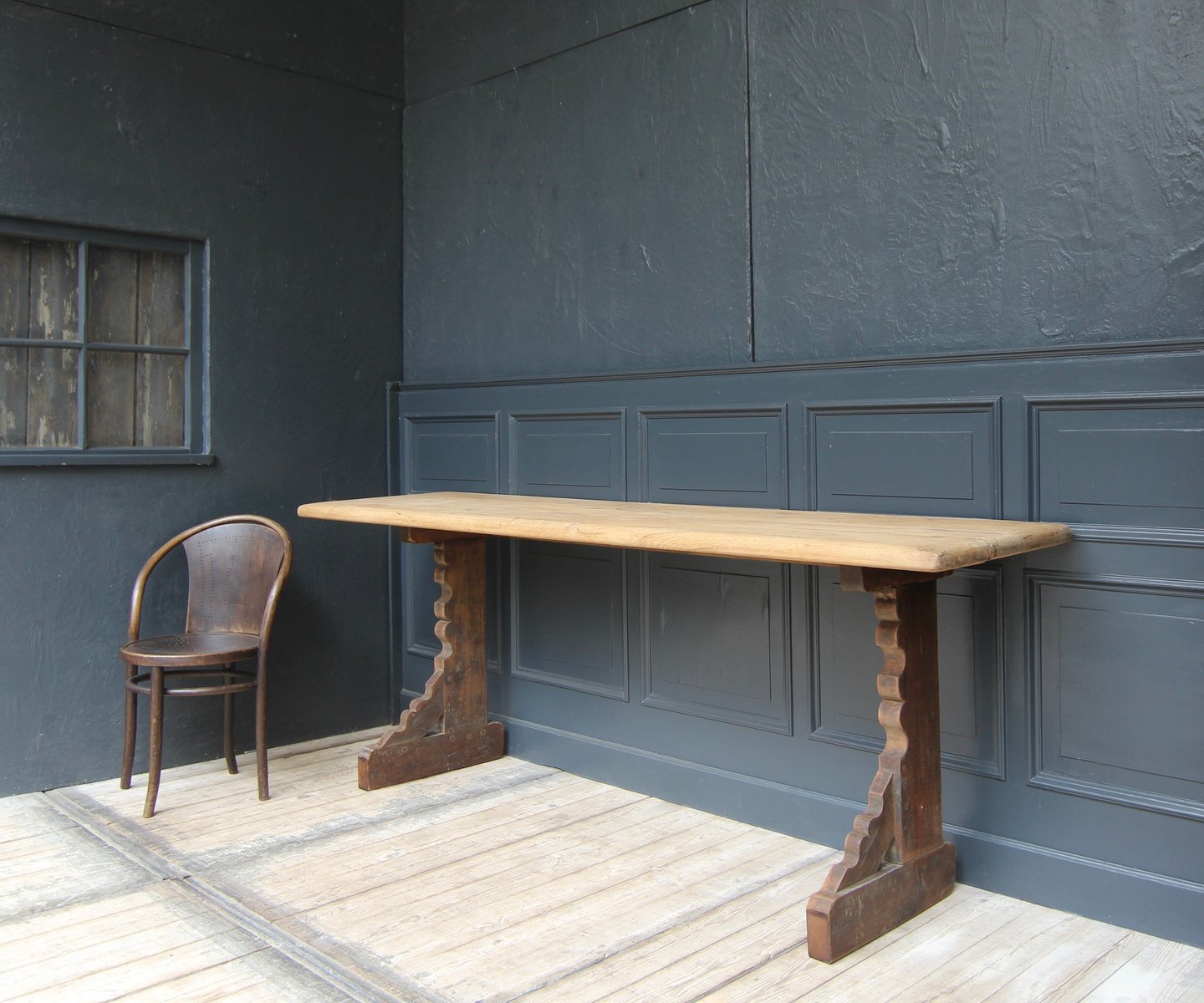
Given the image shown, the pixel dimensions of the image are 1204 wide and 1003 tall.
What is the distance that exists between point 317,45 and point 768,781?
323 cm

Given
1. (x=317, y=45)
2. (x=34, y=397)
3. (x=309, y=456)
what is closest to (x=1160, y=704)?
(x=309, y=456)

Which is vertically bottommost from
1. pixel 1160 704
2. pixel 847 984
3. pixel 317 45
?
pixel 847 984

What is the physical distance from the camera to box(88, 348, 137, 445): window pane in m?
3.77

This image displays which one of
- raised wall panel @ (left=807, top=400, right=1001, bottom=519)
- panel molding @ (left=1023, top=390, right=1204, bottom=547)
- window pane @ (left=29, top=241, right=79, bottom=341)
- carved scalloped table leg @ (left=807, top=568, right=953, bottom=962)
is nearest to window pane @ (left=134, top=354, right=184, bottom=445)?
window pane @ (left=29, top=241, right=79, bottom=341)

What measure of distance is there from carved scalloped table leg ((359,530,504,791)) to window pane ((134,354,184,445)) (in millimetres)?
1011

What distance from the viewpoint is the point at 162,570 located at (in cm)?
388

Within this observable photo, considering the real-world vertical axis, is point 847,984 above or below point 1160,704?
below

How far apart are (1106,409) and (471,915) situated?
6.27ft

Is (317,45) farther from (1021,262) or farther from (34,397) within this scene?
Result: (1021,262)

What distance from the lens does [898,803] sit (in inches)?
100

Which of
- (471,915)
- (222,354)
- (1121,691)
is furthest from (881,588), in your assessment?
(222,354)

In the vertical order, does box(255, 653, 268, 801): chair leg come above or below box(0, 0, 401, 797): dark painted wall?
below

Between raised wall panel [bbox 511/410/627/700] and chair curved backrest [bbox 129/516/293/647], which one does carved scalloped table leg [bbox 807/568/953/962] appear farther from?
chair curved backrest [bbox 129/516/293/647]

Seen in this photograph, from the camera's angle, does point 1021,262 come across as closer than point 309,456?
Yes
